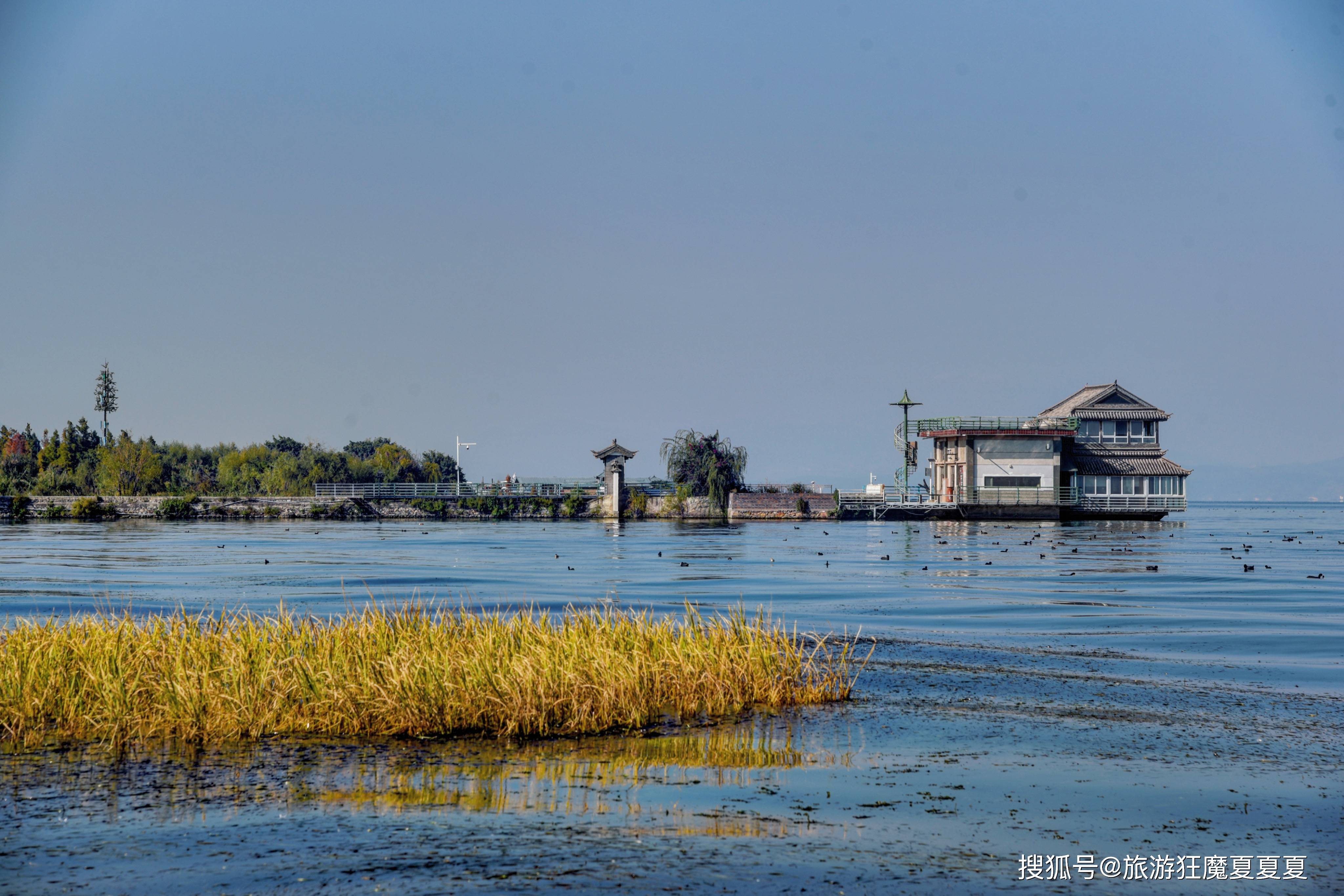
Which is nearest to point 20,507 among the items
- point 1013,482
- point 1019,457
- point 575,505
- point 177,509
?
point 177,509

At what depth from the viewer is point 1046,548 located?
50375mm

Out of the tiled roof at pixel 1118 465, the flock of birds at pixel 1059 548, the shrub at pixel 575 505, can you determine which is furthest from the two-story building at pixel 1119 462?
the shrub at pixel 575 505

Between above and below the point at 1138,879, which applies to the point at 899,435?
above

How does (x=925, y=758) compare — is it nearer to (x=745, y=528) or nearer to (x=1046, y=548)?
(x=1046, y=548)

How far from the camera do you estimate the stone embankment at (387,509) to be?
87438mm

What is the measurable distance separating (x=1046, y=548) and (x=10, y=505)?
81394 millimetres

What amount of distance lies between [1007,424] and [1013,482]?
14.0 feet

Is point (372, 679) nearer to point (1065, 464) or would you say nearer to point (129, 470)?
point (1065, 464)

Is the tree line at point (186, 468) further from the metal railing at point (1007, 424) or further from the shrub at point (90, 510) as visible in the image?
the metal railing at point (1007, 424)

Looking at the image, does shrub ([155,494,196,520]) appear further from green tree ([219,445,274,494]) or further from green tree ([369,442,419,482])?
green tree ([369,442,419,482])

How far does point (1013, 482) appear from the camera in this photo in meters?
79.9

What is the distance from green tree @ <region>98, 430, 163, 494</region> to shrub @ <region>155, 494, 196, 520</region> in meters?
9.75

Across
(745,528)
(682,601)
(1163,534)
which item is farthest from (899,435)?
(682,601)

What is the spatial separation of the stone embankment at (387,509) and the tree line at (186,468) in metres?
4.29
